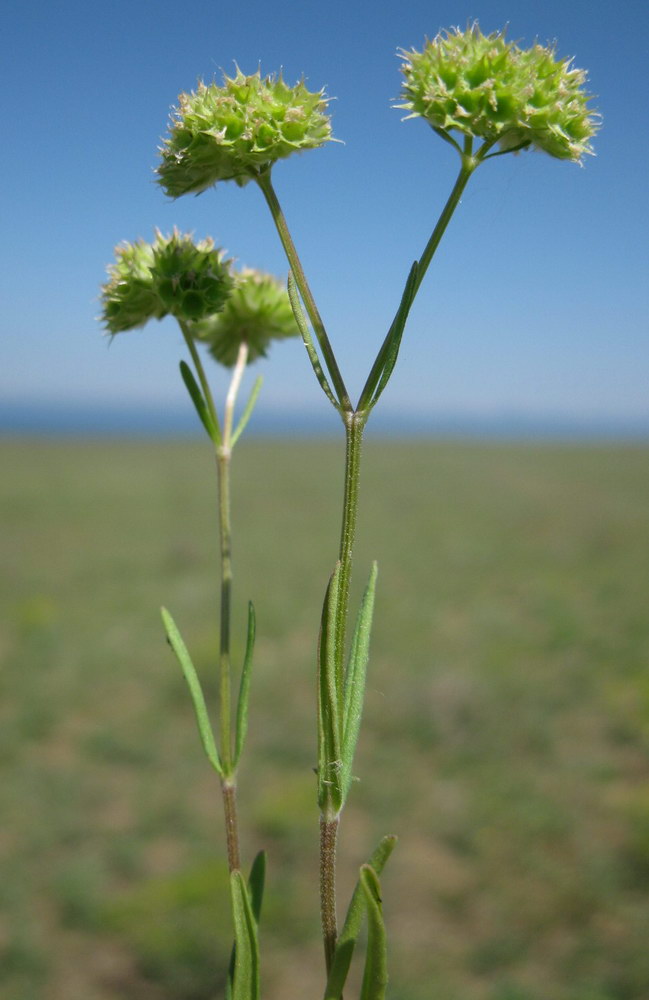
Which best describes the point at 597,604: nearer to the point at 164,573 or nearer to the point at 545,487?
the point at 164,573

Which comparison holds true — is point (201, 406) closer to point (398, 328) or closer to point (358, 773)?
point (398, 328)

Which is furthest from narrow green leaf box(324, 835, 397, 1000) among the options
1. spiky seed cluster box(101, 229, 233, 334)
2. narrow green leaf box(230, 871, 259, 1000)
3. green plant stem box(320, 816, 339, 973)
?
spiky seed cluster box(101, 229, 233, 334)

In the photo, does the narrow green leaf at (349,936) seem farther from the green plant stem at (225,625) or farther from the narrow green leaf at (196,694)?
the narrow green leaf at (196,694)

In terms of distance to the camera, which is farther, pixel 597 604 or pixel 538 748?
pixel 597 604

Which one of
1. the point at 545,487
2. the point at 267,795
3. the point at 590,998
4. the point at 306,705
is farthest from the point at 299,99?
the point at 545,487

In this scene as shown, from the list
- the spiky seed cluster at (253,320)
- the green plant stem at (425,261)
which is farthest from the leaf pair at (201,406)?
the green plant stem at (425,261)

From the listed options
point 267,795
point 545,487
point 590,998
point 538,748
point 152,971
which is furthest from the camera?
point 545,487

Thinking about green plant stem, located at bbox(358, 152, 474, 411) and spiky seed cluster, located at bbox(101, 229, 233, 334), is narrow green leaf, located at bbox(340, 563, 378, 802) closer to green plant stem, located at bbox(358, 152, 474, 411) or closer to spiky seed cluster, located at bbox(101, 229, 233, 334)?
green plant stem, located at bbox(358, 152, 474, 411)
